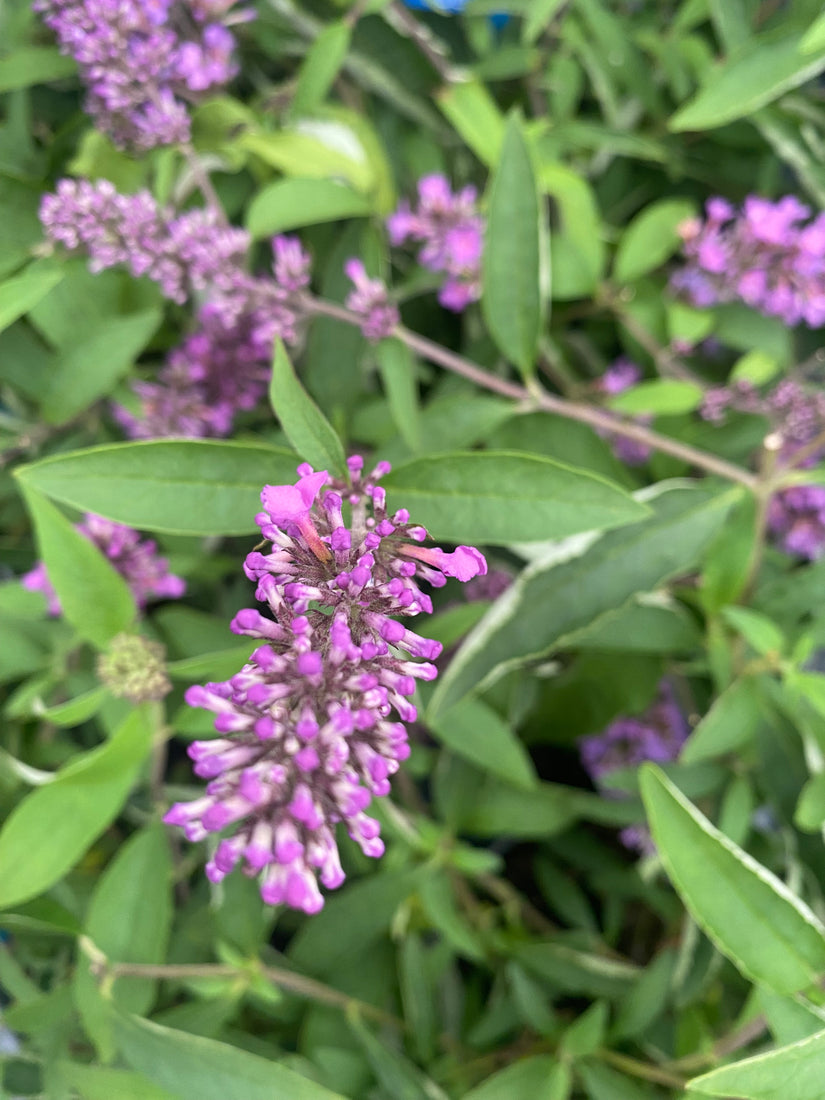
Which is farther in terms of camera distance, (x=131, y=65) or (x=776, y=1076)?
(x=131, y=65)

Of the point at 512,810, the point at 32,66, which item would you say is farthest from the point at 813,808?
the point at 32,66

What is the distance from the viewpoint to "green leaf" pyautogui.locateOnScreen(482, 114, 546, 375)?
0.89 meters

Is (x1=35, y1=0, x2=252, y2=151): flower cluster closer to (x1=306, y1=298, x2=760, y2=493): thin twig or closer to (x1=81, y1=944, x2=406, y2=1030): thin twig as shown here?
(x1=306, y1=298, x2=760, y2=493): thin twig

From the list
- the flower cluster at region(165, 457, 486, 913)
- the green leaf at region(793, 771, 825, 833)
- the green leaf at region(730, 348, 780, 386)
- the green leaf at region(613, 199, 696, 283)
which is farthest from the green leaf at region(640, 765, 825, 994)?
the green leaf at region(613, 199, 696, 283)

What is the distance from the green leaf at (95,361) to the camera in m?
0.98

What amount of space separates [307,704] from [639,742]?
1016 mm

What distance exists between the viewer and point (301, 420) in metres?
0.67

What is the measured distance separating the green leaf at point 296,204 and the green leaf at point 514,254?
0.19 m

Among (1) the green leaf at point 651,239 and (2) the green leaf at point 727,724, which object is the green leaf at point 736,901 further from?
(1) the green leaf at point 651,239

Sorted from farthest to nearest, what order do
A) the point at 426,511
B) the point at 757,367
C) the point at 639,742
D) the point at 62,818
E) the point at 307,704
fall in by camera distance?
1. the point at 639,742
2. the point at 757,367
3. the point at 62,818
4. the point at 426,511
5. the point at 307,704

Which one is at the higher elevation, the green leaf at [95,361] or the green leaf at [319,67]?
the green leaf at [319,67]

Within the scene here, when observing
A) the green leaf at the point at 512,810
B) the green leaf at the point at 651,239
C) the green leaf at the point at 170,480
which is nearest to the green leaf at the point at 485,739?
the green leaf at the point at 512,810

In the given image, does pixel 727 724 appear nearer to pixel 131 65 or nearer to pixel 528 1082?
pixel 528 1082

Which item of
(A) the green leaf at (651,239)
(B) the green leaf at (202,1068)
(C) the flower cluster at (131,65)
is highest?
(C) the flower cluster at (131,65)
